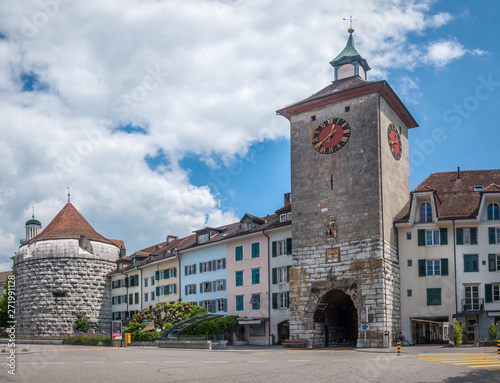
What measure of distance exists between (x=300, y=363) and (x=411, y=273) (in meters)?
22.5

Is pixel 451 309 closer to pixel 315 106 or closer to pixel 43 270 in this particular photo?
pixel 315 106

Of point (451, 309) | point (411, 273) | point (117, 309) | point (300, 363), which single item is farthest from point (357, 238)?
point (117, 309)

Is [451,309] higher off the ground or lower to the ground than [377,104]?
lower

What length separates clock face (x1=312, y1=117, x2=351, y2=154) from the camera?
4659cm

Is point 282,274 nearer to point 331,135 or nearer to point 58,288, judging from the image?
point 331,135

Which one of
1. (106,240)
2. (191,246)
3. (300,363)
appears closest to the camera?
(300,363)

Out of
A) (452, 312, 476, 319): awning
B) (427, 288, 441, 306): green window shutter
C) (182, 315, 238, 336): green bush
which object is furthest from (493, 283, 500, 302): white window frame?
(182, 315, 238, 336): green bush

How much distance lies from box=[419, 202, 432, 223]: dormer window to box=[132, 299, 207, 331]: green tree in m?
20.8

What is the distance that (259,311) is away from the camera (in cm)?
5325

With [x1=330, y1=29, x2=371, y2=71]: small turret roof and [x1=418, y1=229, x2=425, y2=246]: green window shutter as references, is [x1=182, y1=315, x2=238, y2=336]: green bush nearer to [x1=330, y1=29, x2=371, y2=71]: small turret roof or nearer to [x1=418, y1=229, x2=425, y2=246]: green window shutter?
[x1=418, y1=229, x2=425, y2=246]: green window shutter

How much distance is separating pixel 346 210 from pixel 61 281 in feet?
138

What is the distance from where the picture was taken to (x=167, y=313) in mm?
52781

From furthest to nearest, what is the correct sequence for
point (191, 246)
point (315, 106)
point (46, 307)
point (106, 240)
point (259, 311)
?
point (106, 240) → point (46, 307) → point (191, 246) → point (259, 311) → point (315, 106)

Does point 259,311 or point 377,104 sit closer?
point 377,104
